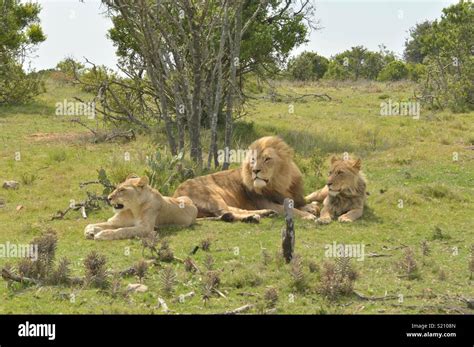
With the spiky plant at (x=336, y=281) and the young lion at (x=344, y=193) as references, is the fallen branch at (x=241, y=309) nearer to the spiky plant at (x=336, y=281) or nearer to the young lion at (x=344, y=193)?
the spiky plant at (x=336, y=281)

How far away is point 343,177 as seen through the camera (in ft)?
37.0

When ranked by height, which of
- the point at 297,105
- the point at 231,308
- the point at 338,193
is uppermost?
the point at 297,105

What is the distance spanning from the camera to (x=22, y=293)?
7.19 m

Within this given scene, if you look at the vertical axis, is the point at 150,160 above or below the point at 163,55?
below

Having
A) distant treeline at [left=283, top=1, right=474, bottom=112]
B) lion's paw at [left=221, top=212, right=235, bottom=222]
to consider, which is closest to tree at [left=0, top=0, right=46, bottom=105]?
distant treeline at [left=283, top=1, right=474, bottom=112]

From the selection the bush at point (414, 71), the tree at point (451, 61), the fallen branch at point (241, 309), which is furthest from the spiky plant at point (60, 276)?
the bush at point (414, 71)

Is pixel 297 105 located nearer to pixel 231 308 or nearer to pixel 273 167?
pixel 273 167

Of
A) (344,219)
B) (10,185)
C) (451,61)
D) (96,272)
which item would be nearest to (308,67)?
(451,61)

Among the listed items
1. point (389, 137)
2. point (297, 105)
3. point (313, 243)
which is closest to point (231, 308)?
point (313, 243)

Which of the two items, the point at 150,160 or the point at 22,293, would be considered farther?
the point at 150,160

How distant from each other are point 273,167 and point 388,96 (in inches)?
874

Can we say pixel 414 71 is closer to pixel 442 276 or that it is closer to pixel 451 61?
pixel 451 61

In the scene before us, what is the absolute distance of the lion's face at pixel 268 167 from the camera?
37.4ft
